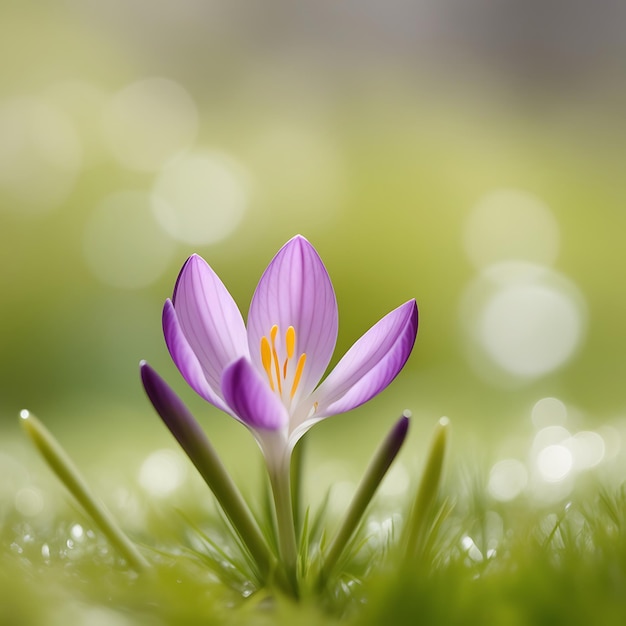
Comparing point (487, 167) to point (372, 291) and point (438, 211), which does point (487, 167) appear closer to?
point (438, 211)

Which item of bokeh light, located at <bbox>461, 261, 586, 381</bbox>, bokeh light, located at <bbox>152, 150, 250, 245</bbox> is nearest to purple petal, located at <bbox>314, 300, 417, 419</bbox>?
bokeh light, located at <bbox>461, 261, 586, 381</bbox>

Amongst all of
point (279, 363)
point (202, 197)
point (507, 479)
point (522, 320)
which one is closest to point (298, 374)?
point (279, 363)

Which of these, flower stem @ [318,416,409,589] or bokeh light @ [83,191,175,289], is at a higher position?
bokeh light @ [83,191,175,289]

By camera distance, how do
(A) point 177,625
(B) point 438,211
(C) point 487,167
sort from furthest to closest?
(C) point 487,167 < (B) point 438,211 < (A) point 177,625

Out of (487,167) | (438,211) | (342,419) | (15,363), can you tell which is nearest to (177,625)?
(342,419)

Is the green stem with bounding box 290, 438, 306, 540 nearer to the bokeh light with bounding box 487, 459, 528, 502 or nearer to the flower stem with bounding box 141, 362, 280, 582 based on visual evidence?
the flower stem with bounding box 141, 362, 280, 582

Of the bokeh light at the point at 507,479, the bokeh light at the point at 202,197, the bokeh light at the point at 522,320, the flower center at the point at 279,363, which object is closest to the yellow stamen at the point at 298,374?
the flower center at the point at 279,363

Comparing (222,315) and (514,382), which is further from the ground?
(514,382)
